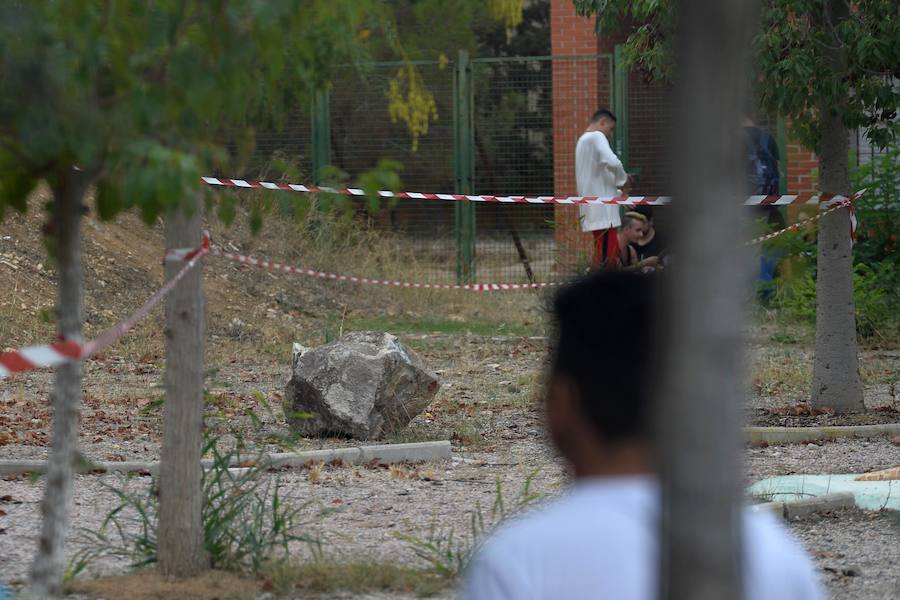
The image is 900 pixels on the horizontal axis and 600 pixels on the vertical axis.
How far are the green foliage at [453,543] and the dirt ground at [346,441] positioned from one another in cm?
9

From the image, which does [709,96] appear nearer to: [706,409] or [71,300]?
[706,409]

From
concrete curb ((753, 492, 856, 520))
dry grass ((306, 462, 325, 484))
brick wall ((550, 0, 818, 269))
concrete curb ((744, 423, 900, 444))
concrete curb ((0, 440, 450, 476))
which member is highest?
brick wall ((550, 0, 818, 269))

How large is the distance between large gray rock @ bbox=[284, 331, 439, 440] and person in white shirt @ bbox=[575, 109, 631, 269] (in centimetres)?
545

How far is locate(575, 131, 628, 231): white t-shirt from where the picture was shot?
12.6m

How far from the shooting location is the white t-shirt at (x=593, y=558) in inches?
67.3

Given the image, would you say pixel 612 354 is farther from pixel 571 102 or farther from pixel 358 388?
pixel 571 102

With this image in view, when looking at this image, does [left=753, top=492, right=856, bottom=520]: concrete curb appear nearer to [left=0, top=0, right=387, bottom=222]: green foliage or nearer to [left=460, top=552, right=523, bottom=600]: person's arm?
[left=0, top=0, right=387, bottom=222]: green foliage

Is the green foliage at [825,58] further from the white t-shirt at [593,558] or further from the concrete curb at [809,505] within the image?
the white t-shirt at [593,558]

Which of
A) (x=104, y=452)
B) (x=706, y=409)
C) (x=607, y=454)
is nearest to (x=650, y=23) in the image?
(x=104, y=452)

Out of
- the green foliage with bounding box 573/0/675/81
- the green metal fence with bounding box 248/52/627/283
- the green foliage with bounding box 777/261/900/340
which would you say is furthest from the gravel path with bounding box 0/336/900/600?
the green metal fence with bounding box 248/52/627/283

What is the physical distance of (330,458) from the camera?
22.0 ft

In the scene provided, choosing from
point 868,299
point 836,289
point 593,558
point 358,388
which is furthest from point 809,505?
point 868,299

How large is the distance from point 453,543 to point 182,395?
1.44m

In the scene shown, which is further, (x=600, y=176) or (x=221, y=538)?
(x=600, y=176)
